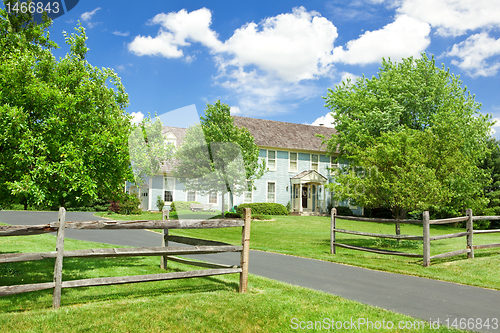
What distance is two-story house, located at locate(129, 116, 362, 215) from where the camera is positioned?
35.9 meters

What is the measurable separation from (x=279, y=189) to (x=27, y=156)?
100ft

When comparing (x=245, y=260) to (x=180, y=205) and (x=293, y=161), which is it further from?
(x=293, y=161)

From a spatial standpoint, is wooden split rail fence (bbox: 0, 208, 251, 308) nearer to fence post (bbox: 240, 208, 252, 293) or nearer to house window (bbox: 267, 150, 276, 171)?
fence post (bbox: 240, 208, 252, 293)

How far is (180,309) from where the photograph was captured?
5.71 metres

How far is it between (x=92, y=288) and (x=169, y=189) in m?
29.4

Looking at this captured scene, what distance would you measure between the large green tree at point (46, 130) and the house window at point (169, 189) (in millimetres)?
27135

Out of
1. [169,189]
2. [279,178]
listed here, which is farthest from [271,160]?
[169,189]

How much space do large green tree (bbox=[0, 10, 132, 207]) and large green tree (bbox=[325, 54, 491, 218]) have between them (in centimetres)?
1138

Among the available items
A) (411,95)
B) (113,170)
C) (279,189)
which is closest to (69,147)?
(113,170)

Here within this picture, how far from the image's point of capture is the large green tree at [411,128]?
1675 centimetres

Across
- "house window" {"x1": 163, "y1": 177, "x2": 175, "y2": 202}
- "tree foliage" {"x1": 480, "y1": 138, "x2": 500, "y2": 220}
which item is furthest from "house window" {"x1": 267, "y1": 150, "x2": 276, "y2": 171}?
"tree foliage" {"x1": 480, "y1": 138, "x2": 500, "y2": 220}

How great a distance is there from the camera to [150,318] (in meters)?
5.30

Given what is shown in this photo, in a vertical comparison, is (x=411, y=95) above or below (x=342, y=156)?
above

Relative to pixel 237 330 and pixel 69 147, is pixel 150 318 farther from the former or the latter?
pixel 69 147
